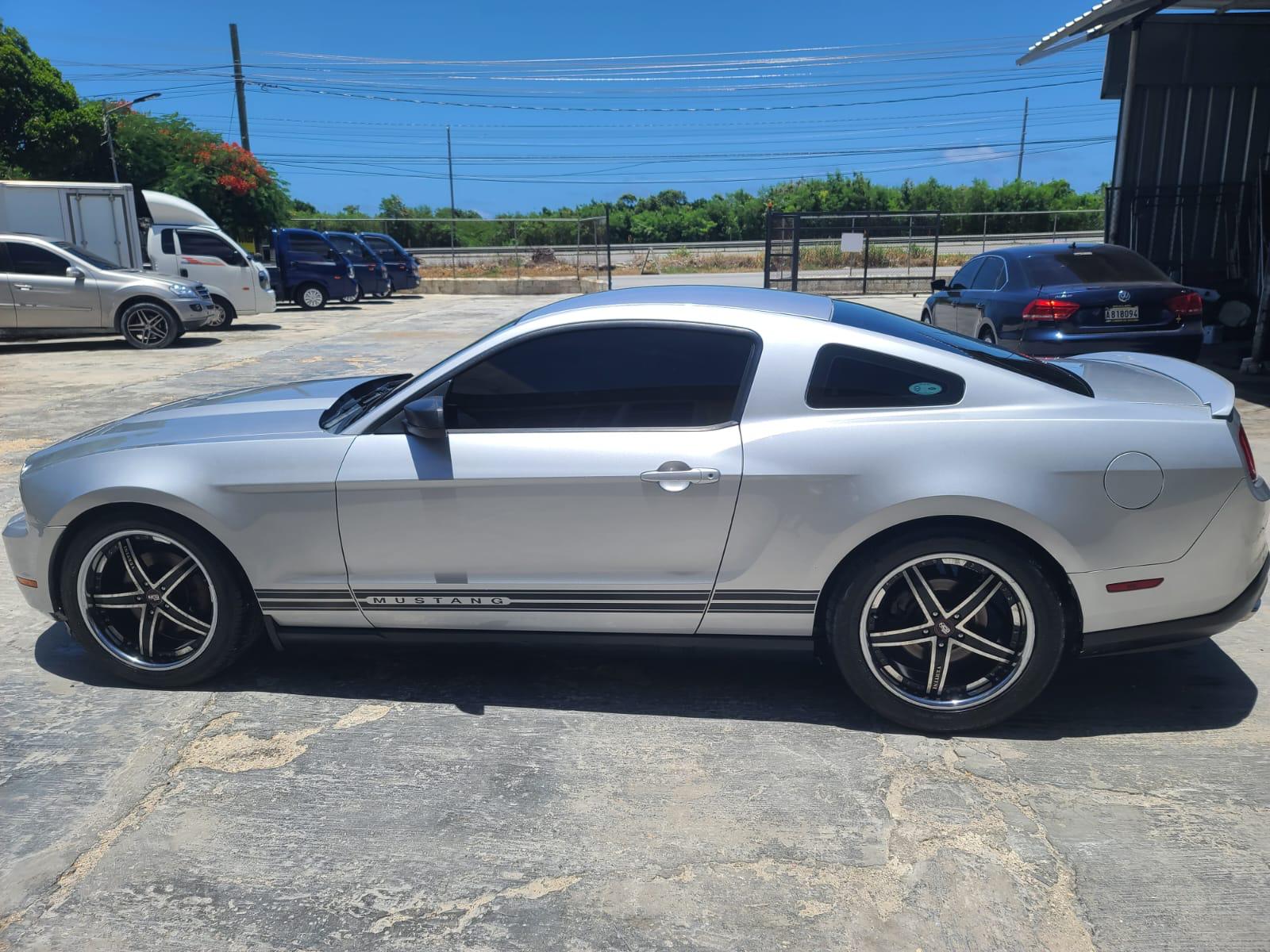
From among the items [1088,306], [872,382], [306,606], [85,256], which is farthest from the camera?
[85,256]

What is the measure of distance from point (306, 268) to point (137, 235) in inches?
217

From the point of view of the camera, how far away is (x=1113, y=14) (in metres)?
12.8

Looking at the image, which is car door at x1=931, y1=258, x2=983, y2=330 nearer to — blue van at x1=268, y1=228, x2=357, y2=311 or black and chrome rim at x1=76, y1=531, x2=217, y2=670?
black and chrome rim at x1=76, y1=531, x2=217, y2=670

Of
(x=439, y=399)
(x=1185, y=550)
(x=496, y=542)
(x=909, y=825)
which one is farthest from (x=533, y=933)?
(x=1185, y=550)

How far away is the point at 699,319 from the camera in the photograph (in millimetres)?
3631

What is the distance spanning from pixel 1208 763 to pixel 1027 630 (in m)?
0.73

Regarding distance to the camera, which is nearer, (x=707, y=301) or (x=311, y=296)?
(x=707, y=301)

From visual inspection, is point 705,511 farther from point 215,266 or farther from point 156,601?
point 215,266

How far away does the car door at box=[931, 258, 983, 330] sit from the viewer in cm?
1080

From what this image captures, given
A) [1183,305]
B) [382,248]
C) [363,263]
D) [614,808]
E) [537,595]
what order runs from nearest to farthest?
[614,808] → [537,595] → [1183,305] → [363,263] → [382,248]

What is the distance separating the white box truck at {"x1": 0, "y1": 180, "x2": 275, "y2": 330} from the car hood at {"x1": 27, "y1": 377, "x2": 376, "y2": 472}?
14.3 meters

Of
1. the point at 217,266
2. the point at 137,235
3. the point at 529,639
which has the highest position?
the point at 137,235

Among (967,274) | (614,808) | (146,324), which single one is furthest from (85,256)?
(614,808)

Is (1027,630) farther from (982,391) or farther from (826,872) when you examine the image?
(826,872)
